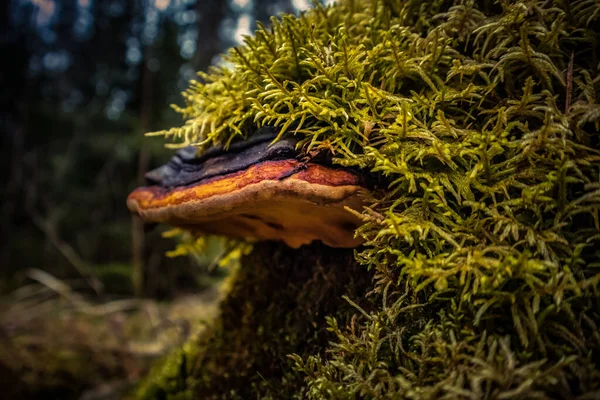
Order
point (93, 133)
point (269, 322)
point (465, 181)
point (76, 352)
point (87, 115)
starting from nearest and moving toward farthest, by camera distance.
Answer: point (465, 181) → point (269, 322) → point (76, 352) → point (93, 133) → point (87, 115)

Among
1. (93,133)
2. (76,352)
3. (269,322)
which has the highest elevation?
(269,322)

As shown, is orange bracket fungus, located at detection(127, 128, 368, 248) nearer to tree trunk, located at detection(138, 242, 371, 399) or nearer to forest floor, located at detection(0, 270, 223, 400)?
tree trunk, located at detection(138, 242, 371, 399)

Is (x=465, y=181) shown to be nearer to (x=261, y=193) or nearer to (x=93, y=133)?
(x=261, y=193)

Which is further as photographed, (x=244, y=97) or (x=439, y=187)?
(x=244, y=97)

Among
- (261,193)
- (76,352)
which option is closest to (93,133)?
(76,352)

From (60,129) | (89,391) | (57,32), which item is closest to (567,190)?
(89,391)

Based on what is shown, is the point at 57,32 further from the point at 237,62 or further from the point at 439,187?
the point at 439,187

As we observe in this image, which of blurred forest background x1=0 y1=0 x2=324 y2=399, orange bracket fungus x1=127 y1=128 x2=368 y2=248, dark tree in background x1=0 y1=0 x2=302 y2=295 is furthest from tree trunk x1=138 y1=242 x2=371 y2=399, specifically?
dark tree in background x1=0 y1=0 x2=302 y2=295
